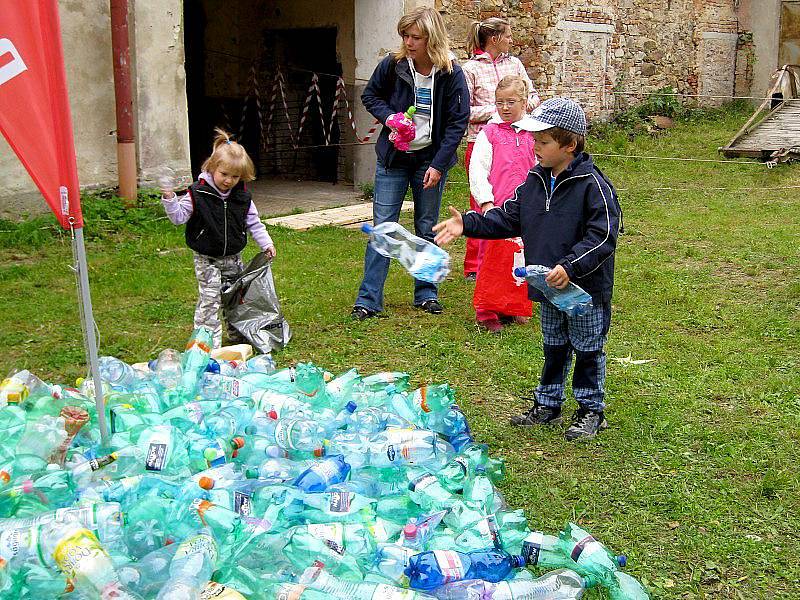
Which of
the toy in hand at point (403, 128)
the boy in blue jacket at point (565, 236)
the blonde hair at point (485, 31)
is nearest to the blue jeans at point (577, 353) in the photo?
the boy in blue jacket at point (565, 236)

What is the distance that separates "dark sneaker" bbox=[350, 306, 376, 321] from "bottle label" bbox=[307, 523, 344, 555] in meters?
3.33

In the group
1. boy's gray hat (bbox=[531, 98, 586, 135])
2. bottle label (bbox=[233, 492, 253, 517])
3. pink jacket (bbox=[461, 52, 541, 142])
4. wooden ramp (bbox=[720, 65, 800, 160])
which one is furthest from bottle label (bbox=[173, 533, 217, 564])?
wooden ramp (bbox=[720, 65, 800, 160])

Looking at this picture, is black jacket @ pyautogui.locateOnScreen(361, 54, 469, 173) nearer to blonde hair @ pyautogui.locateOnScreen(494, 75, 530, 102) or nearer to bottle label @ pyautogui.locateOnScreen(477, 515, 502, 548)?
blonde hair @ pyautogui.locateOnScreen(494, 75, 530, 102)

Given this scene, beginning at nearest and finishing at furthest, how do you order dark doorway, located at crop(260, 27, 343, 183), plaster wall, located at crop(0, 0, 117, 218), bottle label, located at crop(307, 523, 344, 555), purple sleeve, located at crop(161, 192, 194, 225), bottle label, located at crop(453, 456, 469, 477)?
bottle label, located at crop(307, 523, 344, 555) < bottle label, located at crop(453, 456, 469, 477) < purple sleeve, located at crop(161, 192, 194, 225) < plaster wall, located at crop(0, 0, 117, 218) < dark doorway, located at crop(260, 27, 343, 183)

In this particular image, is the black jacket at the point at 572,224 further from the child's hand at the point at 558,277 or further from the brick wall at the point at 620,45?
the brick wall at the point at 620,45

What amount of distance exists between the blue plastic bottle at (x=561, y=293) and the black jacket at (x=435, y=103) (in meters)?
2.28

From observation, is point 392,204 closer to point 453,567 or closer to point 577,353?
point 577,353

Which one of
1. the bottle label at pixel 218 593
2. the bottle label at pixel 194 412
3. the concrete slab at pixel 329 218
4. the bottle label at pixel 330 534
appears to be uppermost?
the bottle label at pixel 194 412

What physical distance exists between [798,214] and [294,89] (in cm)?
848

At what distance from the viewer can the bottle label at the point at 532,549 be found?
3473 mm

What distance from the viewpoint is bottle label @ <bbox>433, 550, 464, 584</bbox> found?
3209mm

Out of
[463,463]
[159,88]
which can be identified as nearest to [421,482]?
[463,463]

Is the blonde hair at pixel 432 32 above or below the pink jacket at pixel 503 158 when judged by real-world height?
above

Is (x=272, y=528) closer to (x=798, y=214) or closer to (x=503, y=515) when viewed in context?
(x=503, y=515)
